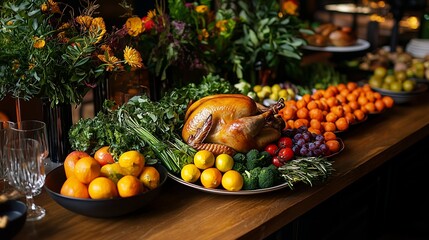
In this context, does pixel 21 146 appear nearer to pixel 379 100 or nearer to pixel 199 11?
pixel 199 11

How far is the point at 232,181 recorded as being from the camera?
1676 millimetres

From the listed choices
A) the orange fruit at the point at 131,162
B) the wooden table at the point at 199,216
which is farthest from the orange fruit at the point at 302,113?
the orange fruit at the point at 131,162

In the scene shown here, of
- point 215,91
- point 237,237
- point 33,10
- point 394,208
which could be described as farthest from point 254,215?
point 394,208

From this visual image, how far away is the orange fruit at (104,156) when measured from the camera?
Result: 1.70 metres

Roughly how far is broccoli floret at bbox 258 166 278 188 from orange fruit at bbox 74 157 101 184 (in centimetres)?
49

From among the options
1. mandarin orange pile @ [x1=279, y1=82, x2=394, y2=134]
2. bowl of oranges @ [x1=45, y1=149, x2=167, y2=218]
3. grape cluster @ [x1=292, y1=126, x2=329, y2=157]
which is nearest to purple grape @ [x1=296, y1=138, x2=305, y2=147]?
grape cluster @ [x1=292, y1=126, x2=329, y2=157]

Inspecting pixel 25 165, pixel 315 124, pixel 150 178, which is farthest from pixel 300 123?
pixel 25 165

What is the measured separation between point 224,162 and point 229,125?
0.15 m

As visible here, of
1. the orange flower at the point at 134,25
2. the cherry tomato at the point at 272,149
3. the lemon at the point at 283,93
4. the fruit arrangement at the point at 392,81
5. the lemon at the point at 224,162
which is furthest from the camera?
the fruit arrangement at the point at 392,81

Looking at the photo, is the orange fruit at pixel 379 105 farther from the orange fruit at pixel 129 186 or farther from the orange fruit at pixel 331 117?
the orange fruit at pixel 129 186

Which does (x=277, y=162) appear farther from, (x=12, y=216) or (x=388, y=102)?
(x=388, y=102)

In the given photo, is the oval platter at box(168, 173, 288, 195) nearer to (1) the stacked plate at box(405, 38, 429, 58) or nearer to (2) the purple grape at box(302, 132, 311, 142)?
(2) the purple grape at box(302, 132, 311, 142)

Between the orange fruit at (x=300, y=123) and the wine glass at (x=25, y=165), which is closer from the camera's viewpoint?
the wine glass at (x=25, y=165)

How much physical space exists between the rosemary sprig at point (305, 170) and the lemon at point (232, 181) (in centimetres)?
14
